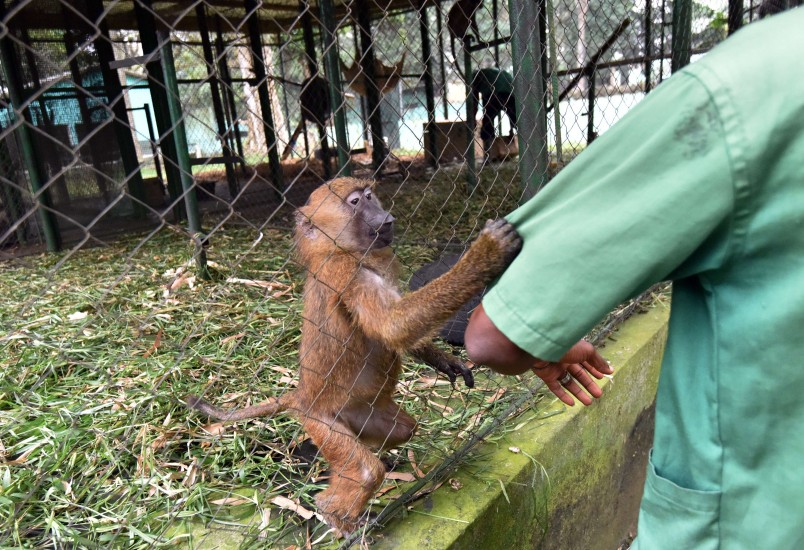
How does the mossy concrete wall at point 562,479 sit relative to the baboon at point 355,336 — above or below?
below

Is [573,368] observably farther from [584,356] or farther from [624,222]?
[624,222]

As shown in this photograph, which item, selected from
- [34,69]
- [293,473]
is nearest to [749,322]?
[293,473]

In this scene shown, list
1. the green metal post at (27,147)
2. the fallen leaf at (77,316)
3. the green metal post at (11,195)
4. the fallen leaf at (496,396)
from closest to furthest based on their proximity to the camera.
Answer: the fallen leaf at (496,396)
the fallen leaf at (77,316)
the green metal post at (27,147)
the green metal post at (11,195)

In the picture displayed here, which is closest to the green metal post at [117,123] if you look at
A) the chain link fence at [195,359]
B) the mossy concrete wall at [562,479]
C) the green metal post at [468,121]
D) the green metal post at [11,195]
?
the green metal post at [11,195]

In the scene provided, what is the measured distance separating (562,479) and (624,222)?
2.42m

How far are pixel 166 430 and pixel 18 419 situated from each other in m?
0.81

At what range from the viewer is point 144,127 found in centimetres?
1035

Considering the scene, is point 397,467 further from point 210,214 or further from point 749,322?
point 210,214

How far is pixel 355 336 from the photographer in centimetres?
257

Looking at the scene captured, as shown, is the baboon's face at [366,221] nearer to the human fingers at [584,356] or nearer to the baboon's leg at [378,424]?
the baboon's leg at [378,424]

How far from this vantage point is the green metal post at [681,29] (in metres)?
5.21

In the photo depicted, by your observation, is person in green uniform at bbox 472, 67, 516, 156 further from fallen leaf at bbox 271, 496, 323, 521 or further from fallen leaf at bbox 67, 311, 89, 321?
fallen leaf at bbox 67, 311, 89, 321

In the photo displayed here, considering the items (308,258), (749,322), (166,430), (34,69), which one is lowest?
(166,430)

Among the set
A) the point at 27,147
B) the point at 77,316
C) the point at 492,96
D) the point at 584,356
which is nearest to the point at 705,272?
the point at 584,356
